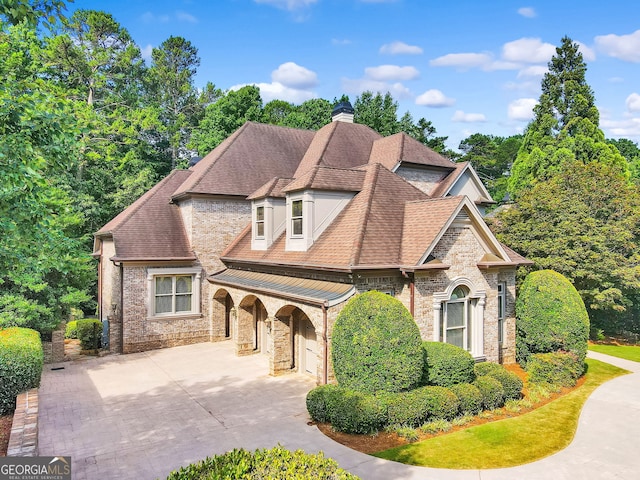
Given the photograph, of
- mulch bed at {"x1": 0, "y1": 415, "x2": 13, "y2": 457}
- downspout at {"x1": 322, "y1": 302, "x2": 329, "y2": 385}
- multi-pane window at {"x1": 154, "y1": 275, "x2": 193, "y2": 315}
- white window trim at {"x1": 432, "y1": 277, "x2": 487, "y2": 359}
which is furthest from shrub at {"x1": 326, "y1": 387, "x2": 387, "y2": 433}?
multi-pane window at {"x1": 154, "y1": 275, "x2": 193, "y2": 315}

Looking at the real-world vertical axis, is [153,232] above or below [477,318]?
above

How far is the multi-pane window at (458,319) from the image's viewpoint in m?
14.3

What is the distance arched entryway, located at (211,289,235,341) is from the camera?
2066 cm

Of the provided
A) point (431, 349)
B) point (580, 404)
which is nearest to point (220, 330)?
point (431, 349)

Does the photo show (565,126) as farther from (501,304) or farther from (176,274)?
(176,274)

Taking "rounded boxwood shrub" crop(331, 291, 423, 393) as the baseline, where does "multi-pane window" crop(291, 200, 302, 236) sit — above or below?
above

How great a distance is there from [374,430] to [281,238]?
984cm

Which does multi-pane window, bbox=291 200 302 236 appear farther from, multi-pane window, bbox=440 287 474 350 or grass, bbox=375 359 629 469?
grass, bbox=375 359 629 469

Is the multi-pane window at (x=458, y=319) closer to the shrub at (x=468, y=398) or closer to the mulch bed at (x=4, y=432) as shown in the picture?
the shrub at (x=468, y=398)

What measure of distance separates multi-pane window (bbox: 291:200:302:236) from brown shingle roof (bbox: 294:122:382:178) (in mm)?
5493

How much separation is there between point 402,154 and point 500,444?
14.3 meters

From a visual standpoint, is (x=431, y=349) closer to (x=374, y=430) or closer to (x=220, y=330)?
(x=374, y=430)

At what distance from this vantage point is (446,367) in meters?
11.8

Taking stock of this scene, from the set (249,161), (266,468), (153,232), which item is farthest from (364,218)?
(153,232)
